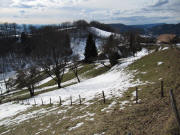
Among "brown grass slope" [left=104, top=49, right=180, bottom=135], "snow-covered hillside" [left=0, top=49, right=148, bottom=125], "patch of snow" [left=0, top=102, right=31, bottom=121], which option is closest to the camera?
"brown grass slope" [left=104, top=49, right=180, bottom=135]

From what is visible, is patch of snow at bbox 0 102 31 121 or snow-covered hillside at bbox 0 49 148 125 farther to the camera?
patch of snow at bbox 0 102 31 121

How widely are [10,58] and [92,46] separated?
79.8 meters

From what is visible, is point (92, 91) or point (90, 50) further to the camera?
point (90, 50)

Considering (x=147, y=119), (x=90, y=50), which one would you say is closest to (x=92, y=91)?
(x=147, y=119)

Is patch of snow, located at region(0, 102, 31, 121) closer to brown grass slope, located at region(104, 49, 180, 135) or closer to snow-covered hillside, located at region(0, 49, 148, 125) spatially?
snow-covered hillside, located at region(0, 49, 148, 125)

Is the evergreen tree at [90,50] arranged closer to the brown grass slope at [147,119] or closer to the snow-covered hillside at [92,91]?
the snow-covered hillside at [92,91]

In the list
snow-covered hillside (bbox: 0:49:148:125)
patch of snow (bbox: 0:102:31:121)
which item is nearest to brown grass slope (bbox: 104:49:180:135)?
snow-covered hillside (bbox: 0:49:148:125)

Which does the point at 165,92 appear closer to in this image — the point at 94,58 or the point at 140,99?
the point at 140,99

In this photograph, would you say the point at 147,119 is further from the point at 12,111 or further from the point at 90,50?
the point at 90,50

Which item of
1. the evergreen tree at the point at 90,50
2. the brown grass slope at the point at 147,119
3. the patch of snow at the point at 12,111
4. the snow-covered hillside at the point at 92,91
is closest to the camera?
the brown grass slope at the point at 147,119

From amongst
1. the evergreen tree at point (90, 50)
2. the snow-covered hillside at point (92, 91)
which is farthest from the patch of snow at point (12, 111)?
the evergreen tree at point (90, 50)

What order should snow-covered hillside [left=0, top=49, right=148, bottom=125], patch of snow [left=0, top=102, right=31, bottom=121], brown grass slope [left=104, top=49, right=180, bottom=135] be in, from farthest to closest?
patch of snow [left=0, top=102, right=31, bottom=121] < snow-covered hillside [left=0, top=49, right=148, bottom=125] < brown grass slope [left=104, top=49, right=180, bottom=135]

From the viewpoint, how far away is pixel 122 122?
8.76 meters

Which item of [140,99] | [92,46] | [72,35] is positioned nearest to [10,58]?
[72,35]
